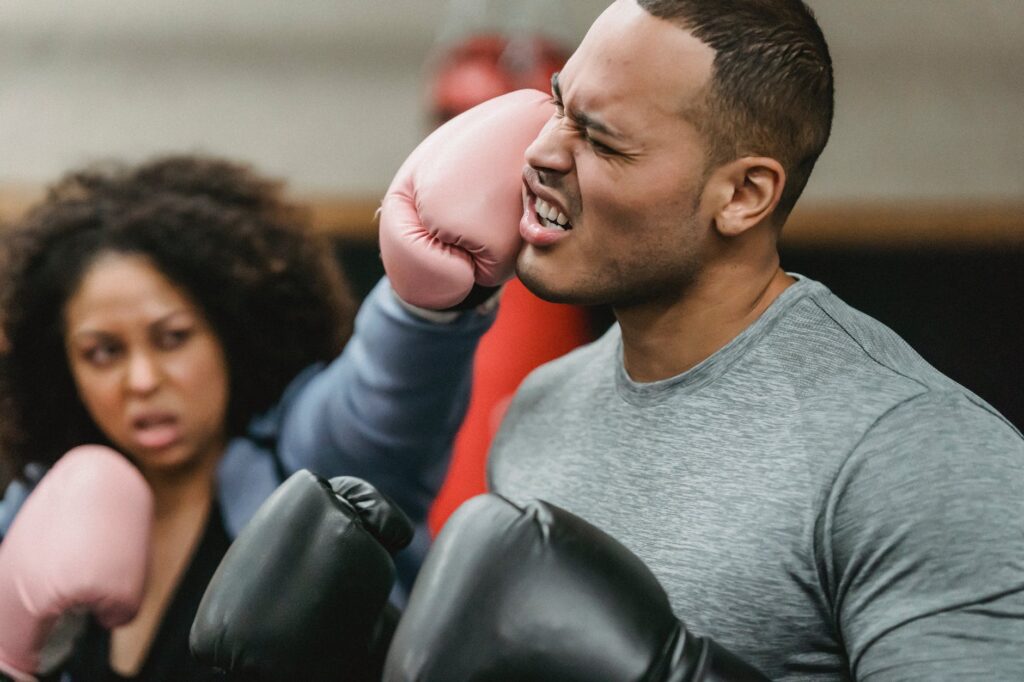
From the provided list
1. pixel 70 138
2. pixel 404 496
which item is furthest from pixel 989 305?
pixel 70 138

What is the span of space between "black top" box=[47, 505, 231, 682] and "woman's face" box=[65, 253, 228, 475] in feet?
0.51

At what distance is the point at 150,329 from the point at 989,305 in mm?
2552

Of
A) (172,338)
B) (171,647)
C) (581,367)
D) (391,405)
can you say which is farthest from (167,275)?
(581,367)

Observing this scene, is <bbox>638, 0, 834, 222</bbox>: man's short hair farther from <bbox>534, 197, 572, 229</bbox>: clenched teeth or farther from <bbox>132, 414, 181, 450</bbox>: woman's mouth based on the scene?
<bbox>132, 414, 181, 450</bbox>: woman's mouth

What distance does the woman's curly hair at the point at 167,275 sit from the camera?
158cm

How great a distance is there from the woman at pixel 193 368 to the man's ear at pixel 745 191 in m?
0.46

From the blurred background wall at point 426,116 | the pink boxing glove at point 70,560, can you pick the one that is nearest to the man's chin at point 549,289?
the pink boxing glove at point 70,560

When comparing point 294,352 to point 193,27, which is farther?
point 193,27

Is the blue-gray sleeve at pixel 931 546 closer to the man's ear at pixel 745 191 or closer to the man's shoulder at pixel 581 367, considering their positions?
the man's ear at pixel 745 191

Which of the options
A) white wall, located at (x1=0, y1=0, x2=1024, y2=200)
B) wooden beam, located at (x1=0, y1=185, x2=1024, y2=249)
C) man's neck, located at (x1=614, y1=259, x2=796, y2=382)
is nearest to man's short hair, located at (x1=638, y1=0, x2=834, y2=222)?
man's neck, located at (x1=614, y1=259, x2=796, y2=382)

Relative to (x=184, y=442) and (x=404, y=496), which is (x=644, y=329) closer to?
(x=404, y=496)

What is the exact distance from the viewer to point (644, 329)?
104 centimetres

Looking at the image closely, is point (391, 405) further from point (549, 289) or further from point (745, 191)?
point (745, 191)

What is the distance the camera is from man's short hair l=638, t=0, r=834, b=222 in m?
0.93
